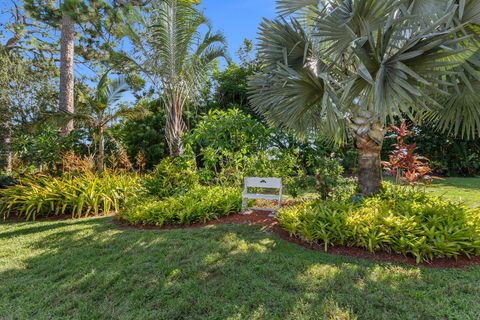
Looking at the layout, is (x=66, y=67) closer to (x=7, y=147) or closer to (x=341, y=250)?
(x=7, y=147)

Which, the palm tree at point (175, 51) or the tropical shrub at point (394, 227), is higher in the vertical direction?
the palm tree at point (175, 51)

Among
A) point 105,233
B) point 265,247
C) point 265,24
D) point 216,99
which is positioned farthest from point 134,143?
point 265,247

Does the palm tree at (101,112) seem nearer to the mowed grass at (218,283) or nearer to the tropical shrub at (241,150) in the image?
the tropical shrub at (241,150)

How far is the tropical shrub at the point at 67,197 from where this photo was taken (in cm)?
588

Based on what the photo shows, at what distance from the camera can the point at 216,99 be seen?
11641 mm

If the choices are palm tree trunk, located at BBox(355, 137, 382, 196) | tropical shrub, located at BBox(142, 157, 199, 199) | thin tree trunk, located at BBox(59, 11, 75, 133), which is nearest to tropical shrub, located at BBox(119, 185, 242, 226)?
tropical shrub, located at BBox(142, 157, 199, 199)

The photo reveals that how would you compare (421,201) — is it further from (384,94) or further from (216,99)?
(216,99)

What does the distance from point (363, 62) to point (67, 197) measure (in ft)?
20.8

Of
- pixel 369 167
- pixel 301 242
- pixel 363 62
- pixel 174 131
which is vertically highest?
pixel 363 62

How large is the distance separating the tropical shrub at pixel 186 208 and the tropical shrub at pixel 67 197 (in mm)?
1006

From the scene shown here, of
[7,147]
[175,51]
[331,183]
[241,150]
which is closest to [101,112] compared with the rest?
[175,51]

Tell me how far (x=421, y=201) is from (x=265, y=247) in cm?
321

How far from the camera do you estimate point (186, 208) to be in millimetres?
4969

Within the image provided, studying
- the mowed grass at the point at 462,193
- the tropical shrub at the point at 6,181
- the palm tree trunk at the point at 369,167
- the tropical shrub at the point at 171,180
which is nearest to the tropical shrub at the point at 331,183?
the palm tree trunk at the point at 369,167
